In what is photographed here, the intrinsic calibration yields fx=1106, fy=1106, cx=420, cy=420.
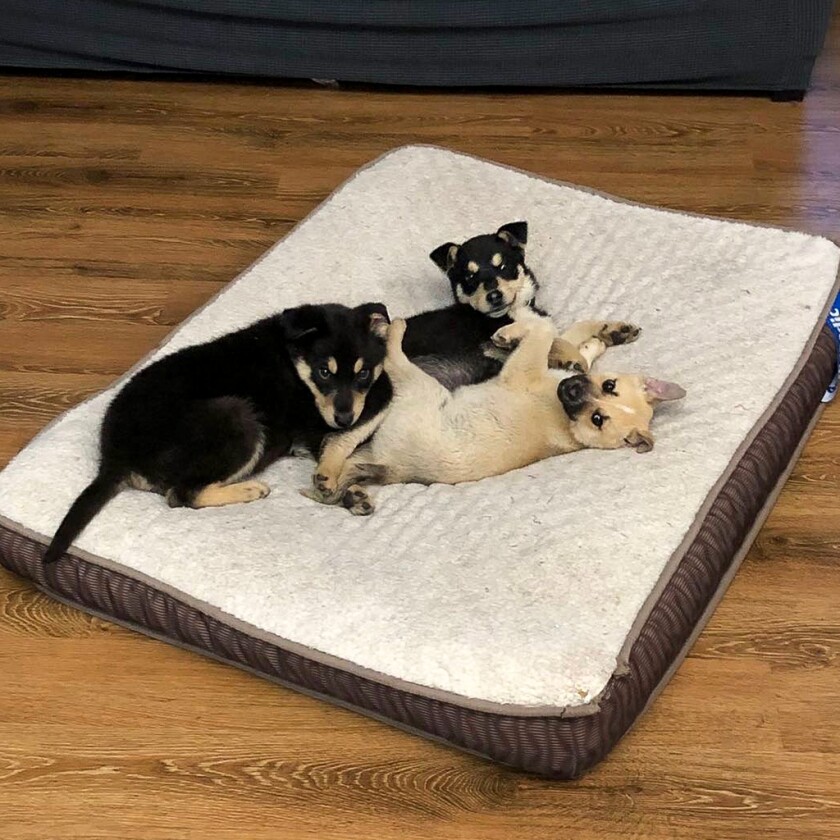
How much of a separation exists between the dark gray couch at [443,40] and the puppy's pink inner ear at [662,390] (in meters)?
1.65

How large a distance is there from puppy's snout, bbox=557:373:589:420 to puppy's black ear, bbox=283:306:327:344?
0.48 metres

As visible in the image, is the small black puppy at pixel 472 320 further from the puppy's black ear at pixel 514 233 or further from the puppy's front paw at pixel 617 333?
the puppy's front paw at pixel 617 333

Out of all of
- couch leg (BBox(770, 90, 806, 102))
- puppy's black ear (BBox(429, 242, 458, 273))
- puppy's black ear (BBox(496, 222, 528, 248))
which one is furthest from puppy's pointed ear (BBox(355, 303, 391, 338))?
couch leg (BBox(770, 90, 806, 102))

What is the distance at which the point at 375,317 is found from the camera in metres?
2.23

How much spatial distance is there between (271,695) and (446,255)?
3.42 feet

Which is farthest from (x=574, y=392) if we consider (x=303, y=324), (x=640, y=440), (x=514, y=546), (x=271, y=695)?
(x=271, y=695)

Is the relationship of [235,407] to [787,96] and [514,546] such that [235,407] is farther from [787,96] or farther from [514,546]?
[787,96]

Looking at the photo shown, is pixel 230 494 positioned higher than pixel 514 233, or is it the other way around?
pixel 514 233

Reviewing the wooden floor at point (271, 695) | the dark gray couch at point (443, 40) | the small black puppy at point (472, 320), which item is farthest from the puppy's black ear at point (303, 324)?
the dark gray couch at point (443, 40)

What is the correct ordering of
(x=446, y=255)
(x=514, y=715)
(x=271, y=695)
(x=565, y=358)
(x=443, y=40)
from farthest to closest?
(x=443, y=40)
(x=446, y=255)
(x=565, y=358)
(x=271, y=695)
(x=514, y=715)

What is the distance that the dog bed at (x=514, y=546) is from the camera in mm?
1811

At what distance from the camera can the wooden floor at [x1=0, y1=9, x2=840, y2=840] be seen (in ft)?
5.93

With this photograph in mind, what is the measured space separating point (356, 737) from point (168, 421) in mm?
669

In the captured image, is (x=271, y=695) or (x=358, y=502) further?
(x=358, y=502)
